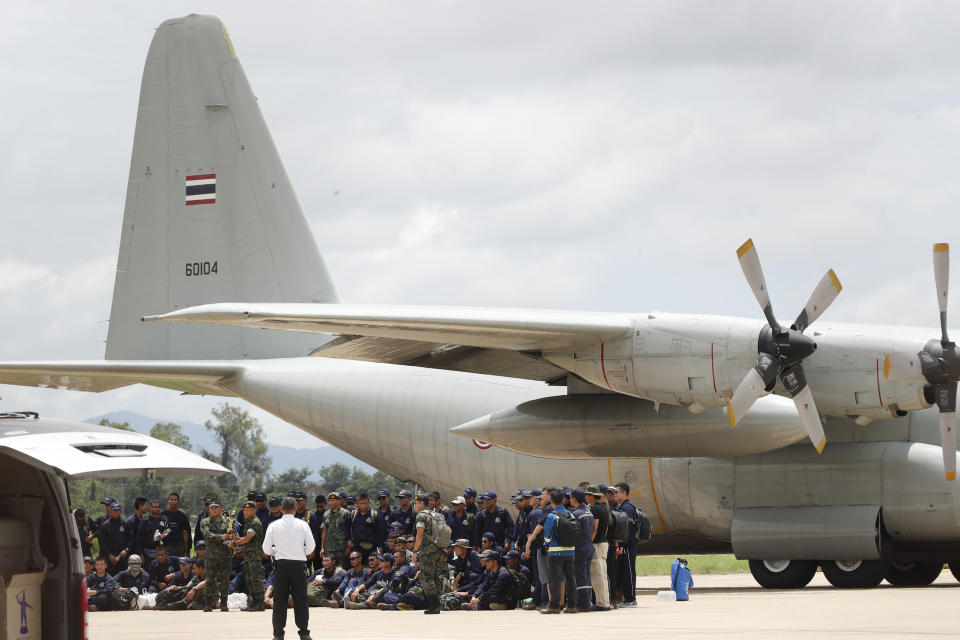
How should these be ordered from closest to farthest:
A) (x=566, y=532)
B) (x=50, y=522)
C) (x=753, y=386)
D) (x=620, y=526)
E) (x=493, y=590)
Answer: (x=50, y=522) → (x=566, y=532) → (x=753, y=386) → (x=620, y=526) → (x=493, y=590)

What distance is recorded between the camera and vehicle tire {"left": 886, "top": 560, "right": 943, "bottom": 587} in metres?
17.8

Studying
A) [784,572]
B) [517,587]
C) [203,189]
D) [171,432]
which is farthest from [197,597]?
[171,432]

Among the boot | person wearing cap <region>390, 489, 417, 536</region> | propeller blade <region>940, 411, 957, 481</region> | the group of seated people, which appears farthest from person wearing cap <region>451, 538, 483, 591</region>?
propeller blade <region>940, 411, 957, 481</region>

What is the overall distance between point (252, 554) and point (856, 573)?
7956 mm

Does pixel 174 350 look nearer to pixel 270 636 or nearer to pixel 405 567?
pixel 405 567

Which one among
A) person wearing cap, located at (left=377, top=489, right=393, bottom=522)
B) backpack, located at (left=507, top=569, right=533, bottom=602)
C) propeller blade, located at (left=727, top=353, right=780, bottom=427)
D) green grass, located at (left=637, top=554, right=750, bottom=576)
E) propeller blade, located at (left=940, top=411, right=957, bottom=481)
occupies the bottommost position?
green grass, located at (left=637, top=554, right=750, bottom=576)

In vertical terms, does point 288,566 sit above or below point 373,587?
above

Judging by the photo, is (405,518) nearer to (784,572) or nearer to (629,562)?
(629,562)

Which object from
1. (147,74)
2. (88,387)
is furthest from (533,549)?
(147,74)

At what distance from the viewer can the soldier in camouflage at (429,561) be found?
1444 centimetres

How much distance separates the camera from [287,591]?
36.7 ft

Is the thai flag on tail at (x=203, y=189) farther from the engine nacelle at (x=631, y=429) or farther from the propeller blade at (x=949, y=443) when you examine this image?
the propeller blade at (x=949, y=443)

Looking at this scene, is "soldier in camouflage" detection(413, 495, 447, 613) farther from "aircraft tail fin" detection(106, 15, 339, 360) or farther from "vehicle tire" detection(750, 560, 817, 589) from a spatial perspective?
"aircraft tail fin" detection(106, 15, 339, 360)

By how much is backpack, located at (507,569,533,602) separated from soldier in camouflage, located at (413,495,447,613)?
0.99 meters
